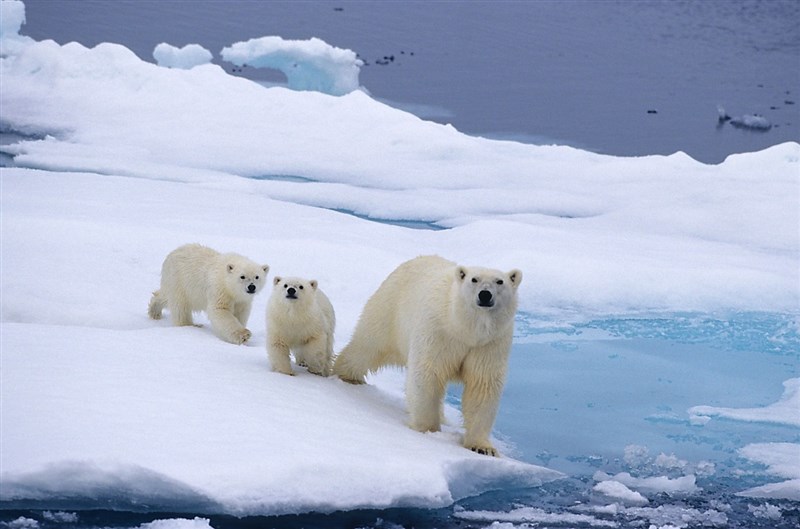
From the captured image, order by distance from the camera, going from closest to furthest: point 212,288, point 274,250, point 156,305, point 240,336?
point 240,336
point 212,288
point 156,305
point 274,250

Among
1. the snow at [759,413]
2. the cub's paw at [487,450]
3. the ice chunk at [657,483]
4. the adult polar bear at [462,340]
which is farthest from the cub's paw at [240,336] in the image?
the snow at [759,413]

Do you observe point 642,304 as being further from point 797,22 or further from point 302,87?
point 797,22

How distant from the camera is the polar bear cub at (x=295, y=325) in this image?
469 centimetres

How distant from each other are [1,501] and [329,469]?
Result: 1045 millimetres

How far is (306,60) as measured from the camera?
17.6m

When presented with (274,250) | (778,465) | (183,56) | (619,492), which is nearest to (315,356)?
(619,492)

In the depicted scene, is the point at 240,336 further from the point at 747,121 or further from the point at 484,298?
the point at 747,121

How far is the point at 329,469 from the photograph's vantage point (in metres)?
3.47

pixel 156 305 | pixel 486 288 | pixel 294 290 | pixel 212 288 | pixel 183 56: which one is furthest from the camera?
pixel 183 56

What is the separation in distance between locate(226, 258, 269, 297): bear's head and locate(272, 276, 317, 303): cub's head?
715 mm

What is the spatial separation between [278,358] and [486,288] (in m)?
1.16

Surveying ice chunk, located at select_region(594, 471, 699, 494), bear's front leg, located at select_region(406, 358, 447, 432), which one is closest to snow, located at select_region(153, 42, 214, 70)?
bear's front leg, located at select_region(406, 358, 447, 432)

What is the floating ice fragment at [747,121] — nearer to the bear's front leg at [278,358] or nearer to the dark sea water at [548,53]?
the dark sea water at [548,53]

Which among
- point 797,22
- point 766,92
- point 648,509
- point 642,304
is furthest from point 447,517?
point 797,22
